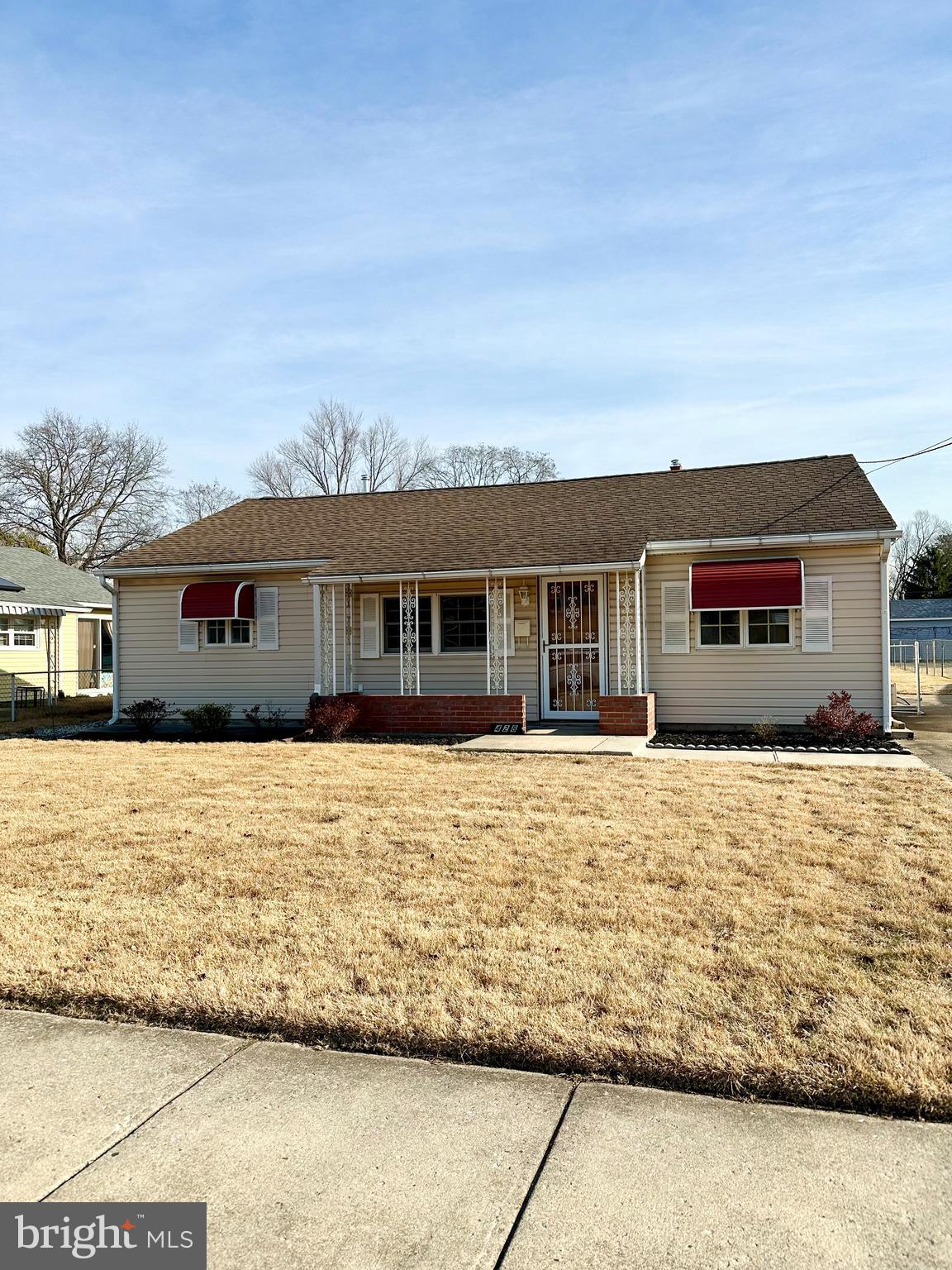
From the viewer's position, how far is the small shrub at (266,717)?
1526 cm

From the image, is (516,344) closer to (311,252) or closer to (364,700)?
(311,252)

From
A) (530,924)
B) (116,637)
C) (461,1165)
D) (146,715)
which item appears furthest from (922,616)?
(461,1165)

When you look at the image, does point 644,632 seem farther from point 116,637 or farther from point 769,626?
point 116,637

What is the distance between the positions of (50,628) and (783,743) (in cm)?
1984

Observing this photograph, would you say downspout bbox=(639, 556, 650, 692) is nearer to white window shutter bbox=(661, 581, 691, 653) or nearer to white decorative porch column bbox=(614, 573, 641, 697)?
white decorative porch column bbox=(614, 573, 641, 697)

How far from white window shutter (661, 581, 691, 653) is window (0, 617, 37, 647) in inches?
699

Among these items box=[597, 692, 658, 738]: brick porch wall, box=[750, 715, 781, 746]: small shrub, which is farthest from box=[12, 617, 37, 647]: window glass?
box=[750, 715, 781, 746]: small shrub

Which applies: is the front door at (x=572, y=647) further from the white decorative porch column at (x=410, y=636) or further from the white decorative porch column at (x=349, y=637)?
the white decorative porch column at (x=349, y=637)

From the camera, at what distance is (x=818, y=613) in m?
13.2

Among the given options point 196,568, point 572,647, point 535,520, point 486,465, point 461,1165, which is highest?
point 486,465

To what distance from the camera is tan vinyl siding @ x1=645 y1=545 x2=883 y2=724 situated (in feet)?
42.8

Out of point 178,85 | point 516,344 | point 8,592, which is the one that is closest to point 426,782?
point 178,85

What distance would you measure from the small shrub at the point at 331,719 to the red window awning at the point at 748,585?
5.71m

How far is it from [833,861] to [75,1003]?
4.74 metres
